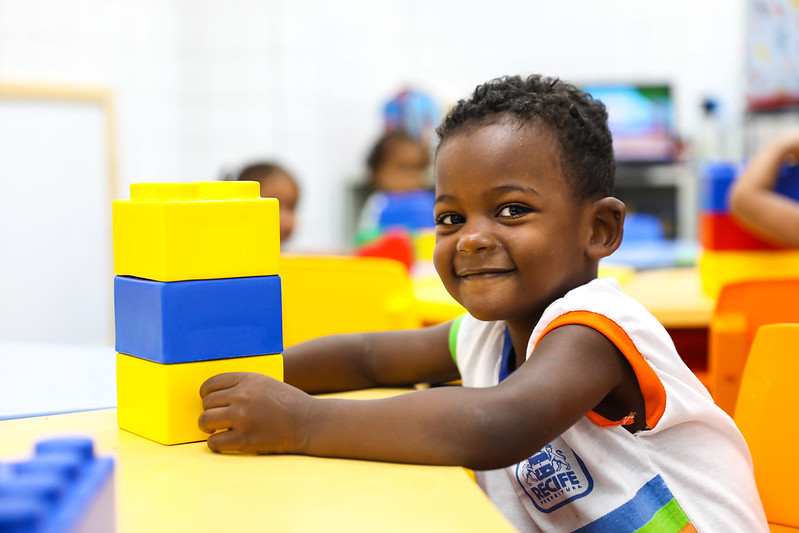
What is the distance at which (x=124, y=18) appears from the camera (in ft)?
15.5

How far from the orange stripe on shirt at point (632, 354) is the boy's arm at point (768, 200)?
140cm

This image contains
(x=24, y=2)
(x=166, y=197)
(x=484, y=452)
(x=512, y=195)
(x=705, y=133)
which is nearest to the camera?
(x=484, y=452)

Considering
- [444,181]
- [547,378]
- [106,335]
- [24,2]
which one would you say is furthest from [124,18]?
[547,378]

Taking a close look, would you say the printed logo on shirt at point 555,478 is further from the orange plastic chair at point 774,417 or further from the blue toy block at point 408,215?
the blue toy block at point 408,215

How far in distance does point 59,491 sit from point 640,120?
18.5 ft

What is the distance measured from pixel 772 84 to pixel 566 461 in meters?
4.75

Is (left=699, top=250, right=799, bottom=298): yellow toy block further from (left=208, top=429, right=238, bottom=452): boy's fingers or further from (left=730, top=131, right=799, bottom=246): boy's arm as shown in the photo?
(left=208, top=429, right=238, bottom=452): boy's fingers

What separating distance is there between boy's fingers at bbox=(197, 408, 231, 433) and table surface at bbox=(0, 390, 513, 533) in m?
0.03

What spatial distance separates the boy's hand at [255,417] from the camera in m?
0.87

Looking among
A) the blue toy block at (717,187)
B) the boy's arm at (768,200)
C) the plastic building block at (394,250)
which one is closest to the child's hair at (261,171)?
the plastic building block at (394,250)

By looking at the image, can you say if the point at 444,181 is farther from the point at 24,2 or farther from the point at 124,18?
the point at 124,18

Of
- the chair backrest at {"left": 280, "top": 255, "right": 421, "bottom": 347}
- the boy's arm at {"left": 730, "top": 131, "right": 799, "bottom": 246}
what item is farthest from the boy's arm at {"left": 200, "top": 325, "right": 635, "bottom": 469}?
the boy's arm at {"left": 730, "top": 131, "right": 799, "bottom": 246}

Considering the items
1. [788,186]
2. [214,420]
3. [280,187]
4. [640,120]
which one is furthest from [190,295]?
[640,120]

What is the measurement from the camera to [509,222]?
42.4 inches
